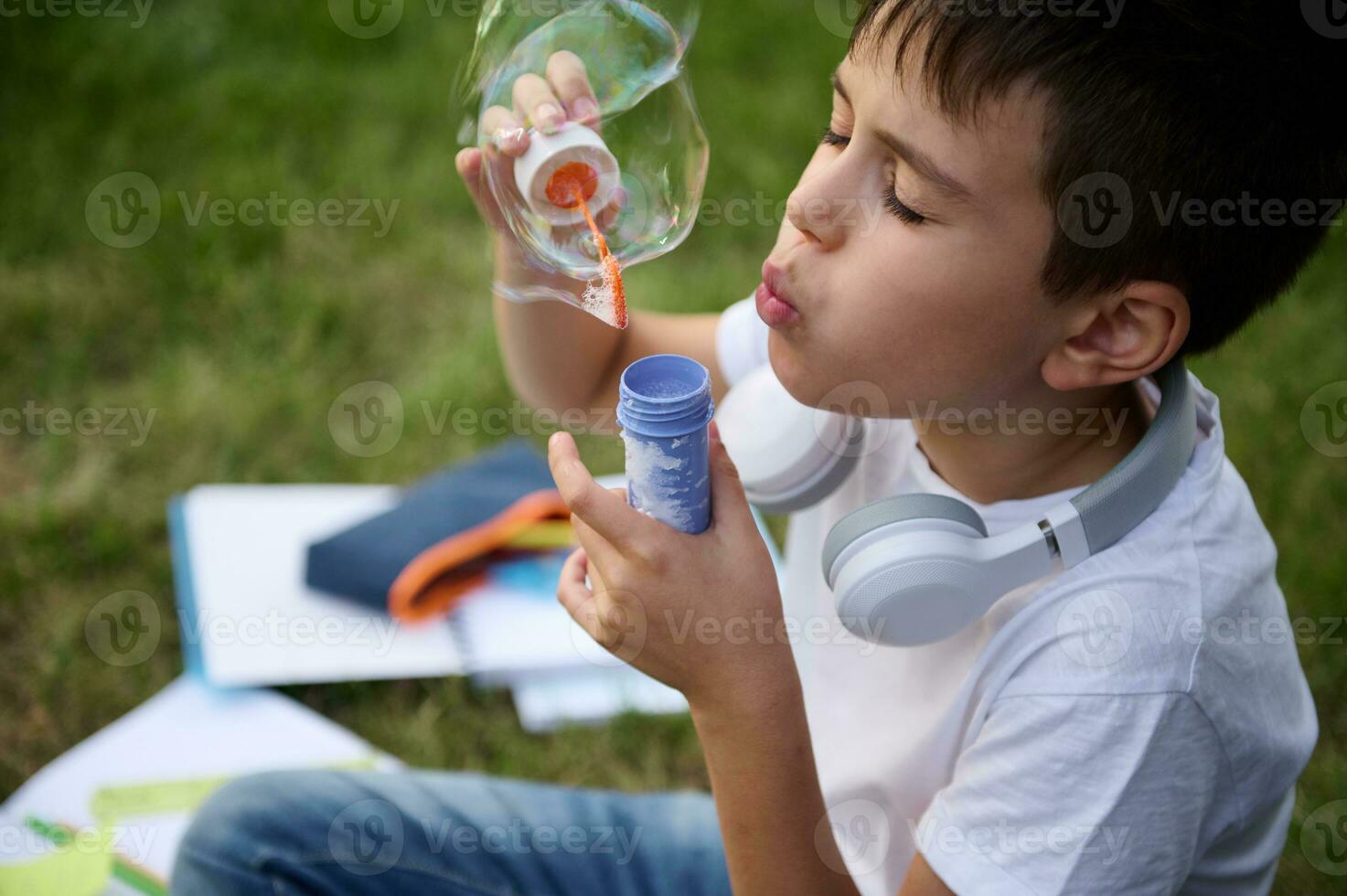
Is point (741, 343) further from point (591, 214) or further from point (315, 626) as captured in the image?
point (315, 626)

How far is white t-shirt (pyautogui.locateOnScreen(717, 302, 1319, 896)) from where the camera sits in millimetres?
964

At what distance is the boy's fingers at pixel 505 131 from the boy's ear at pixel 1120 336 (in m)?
0.47

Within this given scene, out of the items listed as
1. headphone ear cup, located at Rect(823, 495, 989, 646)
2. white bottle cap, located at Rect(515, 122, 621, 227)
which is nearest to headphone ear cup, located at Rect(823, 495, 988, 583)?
headphone ear cup, located at Rect(823, 495, 989, 646)

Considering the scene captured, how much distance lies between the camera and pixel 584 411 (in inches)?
54.9

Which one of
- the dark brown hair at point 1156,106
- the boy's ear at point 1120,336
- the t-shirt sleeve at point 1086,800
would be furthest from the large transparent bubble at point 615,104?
the t-shirt sleeve at point 1086,800

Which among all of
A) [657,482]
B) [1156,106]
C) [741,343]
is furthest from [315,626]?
[1156,106]

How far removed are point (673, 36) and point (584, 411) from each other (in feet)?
1.34

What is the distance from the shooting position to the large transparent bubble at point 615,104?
44.1 inches

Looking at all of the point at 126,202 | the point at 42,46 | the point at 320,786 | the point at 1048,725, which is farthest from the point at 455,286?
the point at 1048,725

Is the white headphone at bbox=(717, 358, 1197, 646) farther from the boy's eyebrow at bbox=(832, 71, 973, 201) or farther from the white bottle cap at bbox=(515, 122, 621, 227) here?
the white bottle cap at bbox=(515, 122, 621, 227)

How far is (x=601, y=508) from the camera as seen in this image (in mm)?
992

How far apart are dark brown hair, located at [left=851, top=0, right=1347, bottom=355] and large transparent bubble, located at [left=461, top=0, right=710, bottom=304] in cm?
27

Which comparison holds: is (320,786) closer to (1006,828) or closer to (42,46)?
(1006,828)

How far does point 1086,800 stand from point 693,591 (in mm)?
337
